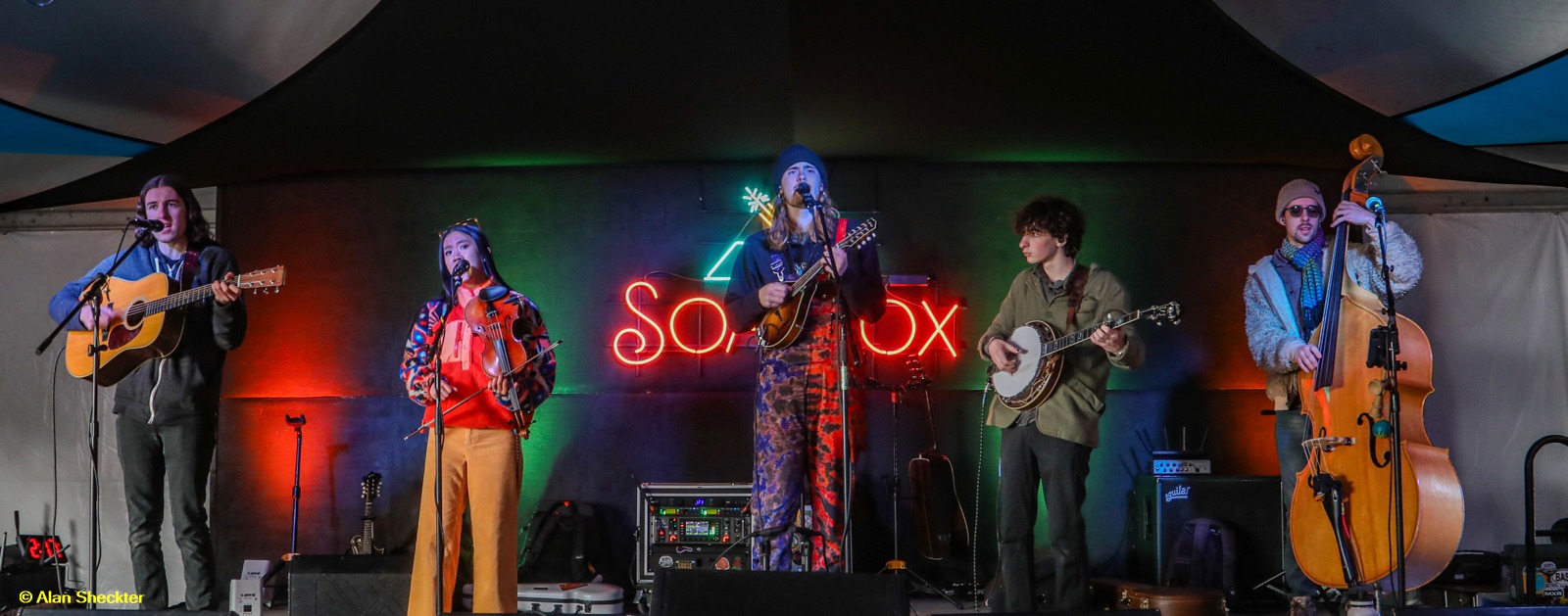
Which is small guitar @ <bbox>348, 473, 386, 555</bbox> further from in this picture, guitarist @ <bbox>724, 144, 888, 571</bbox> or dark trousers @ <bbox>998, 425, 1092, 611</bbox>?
dark trousers @ <bbox>998, 425, 1092, 611</bbox>

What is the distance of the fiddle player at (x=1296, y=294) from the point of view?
181 inches

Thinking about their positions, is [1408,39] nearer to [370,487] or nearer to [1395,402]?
[1395,402]

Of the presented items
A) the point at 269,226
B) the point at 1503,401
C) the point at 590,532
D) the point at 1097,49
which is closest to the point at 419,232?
the point at 269,226

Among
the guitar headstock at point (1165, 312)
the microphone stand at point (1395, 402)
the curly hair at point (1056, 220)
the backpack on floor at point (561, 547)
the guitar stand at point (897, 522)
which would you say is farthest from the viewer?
the backpack on floor at point (561, 547)

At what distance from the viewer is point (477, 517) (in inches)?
177

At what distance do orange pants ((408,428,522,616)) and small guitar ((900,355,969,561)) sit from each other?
255 centimetres

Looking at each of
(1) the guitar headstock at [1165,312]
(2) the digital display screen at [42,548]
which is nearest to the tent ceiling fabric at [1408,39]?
(1) the guitar headstock at [1165,312]

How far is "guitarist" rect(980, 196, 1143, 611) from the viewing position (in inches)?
168

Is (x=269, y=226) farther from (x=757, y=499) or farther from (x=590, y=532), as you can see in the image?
(x=757, y=499)

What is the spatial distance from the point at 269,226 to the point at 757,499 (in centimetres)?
410

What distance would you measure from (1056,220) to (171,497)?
3769 mm

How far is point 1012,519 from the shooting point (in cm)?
436

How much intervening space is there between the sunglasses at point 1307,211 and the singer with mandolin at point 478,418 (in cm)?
316

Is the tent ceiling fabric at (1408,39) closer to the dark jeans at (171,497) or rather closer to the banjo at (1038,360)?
the banjo at (1038,360)
